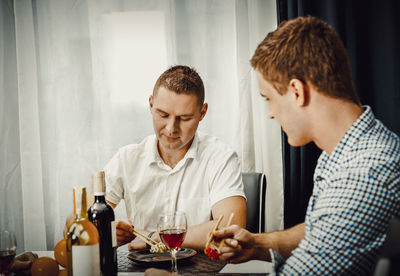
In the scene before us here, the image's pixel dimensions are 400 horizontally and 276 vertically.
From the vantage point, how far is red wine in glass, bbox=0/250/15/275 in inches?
50.0

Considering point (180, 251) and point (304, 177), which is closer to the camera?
point (180, 251)

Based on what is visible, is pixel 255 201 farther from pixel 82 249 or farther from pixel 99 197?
pixel 82 249

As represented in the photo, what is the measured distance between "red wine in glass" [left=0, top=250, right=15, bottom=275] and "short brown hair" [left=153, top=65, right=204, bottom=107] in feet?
3.39

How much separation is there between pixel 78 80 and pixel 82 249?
2122mm

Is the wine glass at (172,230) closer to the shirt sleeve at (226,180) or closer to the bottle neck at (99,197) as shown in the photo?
the bottle neck at (99,197)

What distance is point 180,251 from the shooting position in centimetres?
156

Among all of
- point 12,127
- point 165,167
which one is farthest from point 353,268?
point 12,127

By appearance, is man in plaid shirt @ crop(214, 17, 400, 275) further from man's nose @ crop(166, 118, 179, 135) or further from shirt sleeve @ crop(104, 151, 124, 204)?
shirt sleeve @ crop(104, 151, 124, 204)

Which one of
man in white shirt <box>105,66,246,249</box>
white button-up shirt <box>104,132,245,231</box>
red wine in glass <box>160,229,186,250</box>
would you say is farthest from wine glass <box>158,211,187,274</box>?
white button-up shirt <box>104,132,245,231</box>

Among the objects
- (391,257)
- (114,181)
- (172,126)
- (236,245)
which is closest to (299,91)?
(236,245)

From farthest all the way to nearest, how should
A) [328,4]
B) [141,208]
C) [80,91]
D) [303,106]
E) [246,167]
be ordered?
[80,91] → [246,167] → [328,4] → [141,208] → [303,106]

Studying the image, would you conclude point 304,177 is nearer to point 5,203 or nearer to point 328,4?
point 328,4

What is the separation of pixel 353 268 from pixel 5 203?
2710mm

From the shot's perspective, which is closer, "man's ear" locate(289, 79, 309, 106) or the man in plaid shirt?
the man in plaid shirt
